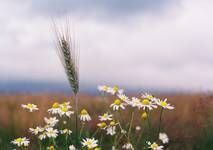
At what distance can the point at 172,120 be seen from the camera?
8258 mm

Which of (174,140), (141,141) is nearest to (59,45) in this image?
(141,141)

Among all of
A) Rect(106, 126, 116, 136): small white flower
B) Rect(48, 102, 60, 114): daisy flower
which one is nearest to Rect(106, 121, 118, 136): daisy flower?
Rect(106, 126, 116, 136): small white flower

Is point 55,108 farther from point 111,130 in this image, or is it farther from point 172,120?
point 172,120

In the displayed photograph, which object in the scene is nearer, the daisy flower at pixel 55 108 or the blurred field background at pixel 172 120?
the daisy flower at pixel 55 108

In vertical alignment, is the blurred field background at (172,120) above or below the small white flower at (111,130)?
below

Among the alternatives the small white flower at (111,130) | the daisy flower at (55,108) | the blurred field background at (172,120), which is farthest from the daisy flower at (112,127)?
the blurred field background at (172,120)

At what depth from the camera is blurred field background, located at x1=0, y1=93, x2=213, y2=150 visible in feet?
24.5

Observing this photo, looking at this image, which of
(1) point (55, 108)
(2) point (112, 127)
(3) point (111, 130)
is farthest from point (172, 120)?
(1) point (55, 108)

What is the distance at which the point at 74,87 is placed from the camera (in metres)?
3.58

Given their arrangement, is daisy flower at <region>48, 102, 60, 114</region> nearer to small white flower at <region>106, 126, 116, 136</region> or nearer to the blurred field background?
small white flower at <region>106, 126, 116, 136</region>

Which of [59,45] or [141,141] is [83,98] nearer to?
[141,141]

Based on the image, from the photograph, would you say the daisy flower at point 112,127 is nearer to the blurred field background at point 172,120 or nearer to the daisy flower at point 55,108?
the daisy flower at point 55,108

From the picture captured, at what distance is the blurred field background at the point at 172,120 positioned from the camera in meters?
7.46

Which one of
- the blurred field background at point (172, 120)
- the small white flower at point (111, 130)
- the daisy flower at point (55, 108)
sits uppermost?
the daisy flower at point (55, 108)
